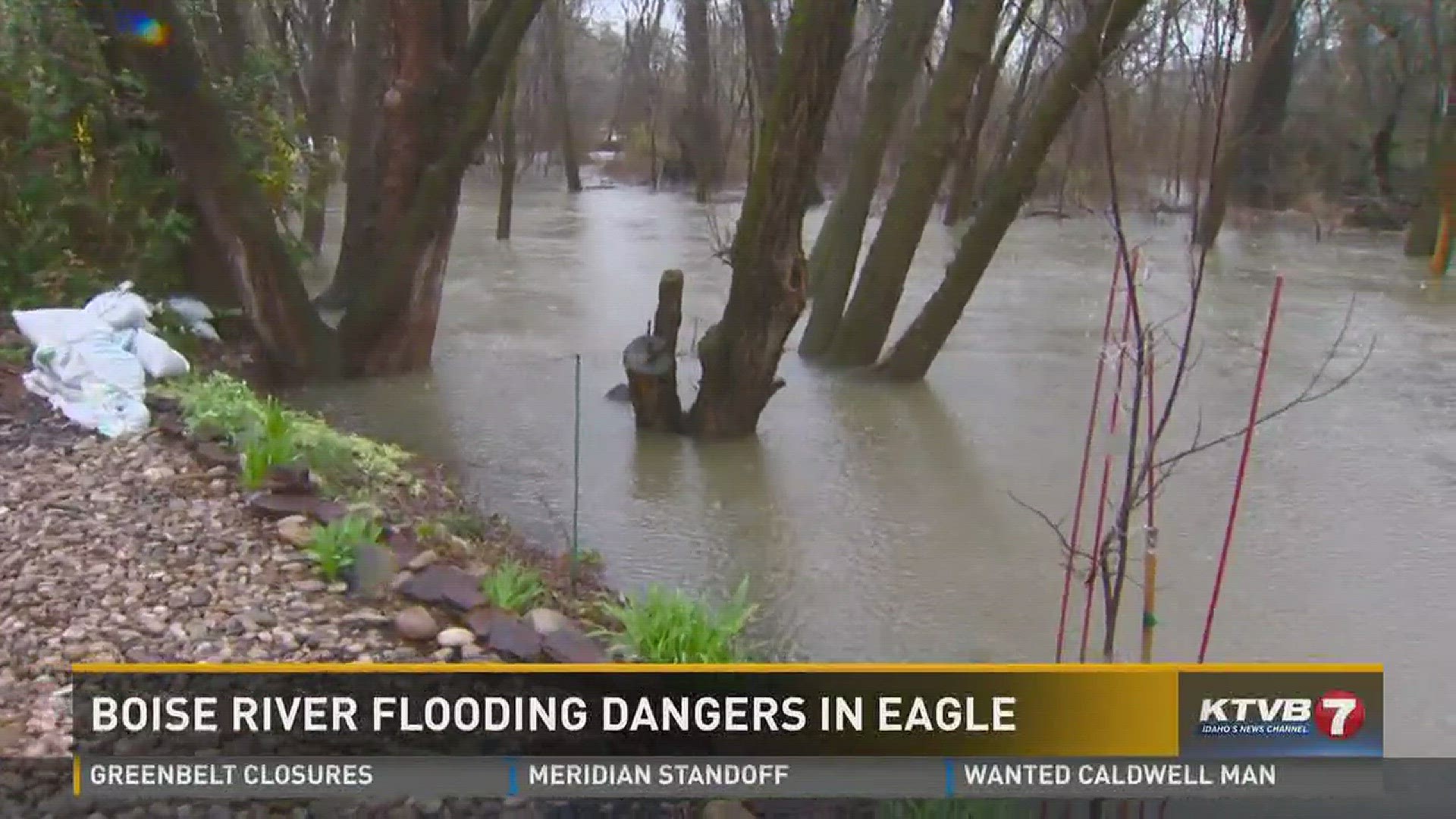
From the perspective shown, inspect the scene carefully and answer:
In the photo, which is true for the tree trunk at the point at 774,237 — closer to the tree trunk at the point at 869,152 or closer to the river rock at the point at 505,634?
the tree trunk at the point at 869,152

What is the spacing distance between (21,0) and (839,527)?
5.11m

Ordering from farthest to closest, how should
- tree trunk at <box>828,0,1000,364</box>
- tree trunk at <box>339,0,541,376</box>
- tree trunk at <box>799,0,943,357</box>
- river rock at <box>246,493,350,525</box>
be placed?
tree trunk at <box>799,0,943,357</box> → tree trunk at <box>828,0,1000,364</box> → tree trunk at <box>339,0,541,376</box> → river rock at <box>246,493,350,525</box>

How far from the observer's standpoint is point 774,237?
7.19 metres

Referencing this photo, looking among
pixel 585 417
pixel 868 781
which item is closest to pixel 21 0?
pixel 585 417

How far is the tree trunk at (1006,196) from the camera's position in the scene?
7477mm

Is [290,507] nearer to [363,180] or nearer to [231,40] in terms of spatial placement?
[363,180]

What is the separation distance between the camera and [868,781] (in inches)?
108

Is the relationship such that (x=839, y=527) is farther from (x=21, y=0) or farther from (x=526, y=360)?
(x=21, y=0)

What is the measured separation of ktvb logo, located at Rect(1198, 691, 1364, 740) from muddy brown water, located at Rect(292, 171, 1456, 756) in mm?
1325

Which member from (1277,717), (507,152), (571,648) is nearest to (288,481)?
(571,648)

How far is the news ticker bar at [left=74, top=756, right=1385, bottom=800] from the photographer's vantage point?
2686mm

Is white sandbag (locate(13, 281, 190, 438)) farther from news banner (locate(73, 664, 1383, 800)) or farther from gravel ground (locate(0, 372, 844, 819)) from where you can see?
news banner (locate(73, 664, 1383, 800))

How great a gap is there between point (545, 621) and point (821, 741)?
54.2 inches

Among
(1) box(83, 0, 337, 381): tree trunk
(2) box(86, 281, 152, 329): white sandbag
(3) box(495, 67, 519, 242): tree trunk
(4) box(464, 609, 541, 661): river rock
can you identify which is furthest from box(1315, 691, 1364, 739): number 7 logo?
(3) box(495, 67, 519, 242): tree trunk
